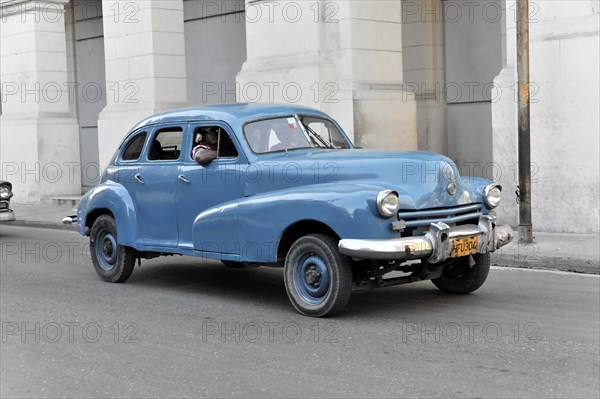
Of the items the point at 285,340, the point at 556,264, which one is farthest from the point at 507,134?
the point at 285,340

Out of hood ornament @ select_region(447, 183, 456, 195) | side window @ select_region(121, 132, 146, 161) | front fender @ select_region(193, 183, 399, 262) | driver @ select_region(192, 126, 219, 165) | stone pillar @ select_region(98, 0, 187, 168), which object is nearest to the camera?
front fender @ select_region(193, 183, 399, 262)

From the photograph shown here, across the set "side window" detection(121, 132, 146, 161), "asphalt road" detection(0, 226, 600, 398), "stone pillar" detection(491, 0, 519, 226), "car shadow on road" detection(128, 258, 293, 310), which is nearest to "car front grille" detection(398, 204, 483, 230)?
"asphalt road" detection(0, 226, 600, 398)

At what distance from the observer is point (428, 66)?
20.7m

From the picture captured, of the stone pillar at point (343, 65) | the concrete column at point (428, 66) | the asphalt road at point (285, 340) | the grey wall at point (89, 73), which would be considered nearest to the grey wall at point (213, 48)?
the grey wall at point (89, 73)

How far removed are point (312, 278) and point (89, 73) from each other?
21.5 meters

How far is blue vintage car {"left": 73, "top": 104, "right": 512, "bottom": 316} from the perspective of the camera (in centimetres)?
793

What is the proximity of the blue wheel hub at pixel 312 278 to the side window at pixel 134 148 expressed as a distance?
2815mm

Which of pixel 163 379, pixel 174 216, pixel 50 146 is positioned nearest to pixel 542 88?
pixel 174 216

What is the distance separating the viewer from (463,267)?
359 inches

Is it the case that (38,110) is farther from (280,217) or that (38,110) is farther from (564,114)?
(280,217)

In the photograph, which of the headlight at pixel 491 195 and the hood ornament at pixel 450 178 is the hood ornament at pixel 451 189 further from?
the headlight at pixel 491 195

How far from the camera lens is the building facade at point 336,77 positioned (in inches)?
543

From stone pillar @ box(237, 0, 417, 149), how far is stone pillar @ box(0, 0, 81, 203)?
7860 millimetres

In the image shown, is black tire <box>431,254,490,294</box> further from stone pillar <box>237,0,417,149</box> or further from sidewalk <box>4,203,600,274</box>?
stone pillar <box>237,0,417,149</box>
